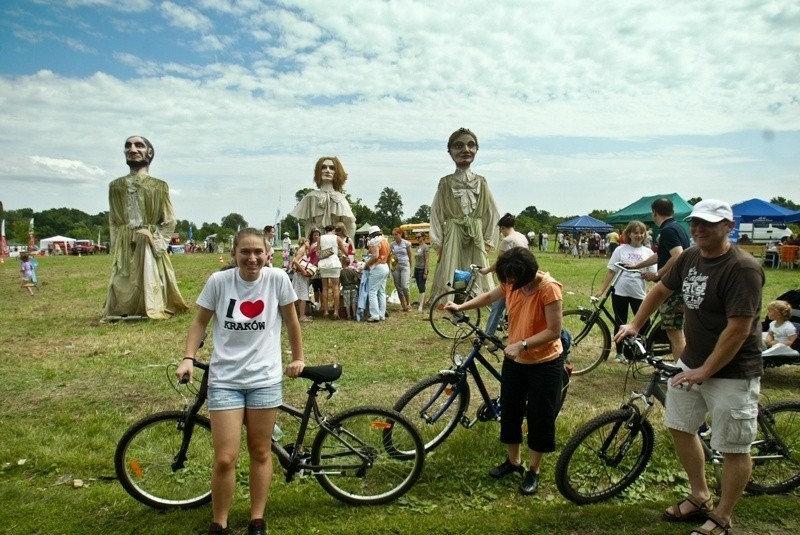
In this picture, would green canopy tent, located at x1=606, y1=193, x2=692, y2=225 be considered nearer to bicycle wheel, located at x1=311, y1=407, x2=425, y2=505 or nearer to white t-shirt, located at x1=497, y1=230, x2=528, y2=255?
white t-shirt, located at x1=497, y1=230, x2=528, y2=255

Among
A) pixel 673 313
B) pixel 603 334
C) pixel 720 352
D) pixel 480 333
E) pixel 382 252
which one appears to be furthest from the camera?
pixel 382 252

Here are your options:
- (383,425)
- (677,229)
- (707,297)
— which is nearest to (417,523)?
(383,425)

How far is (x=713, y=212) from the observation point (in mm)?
2725

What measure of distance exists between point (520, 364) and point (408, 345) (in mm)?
3951

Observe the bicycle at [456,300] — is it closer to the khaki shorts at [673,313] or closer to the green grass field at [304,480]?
the green grass field at [304,480]

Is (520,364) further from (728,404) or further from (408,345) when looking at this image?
(408,345)

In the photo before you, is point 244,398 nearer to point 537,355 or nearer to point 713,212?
point 537,355

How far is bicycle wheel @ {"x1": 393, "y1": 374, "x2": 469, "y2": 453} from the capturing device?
12.5ft

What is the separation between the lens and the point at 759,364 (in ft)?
9.05

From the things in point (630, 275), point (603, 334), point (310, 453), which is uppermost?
point (630, 275)

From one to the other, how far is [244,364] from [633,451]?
260cm

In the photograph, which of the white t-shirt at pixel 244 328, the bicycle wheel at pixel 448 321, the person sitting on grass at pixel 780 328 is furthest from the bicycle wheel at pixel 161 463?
the person sitting on grass at pixel 780 328

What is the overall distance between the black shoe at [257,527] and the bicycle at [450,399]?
1.22 meters

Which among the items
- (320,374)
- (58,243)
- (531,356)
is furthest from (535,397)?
(58,243)
